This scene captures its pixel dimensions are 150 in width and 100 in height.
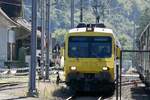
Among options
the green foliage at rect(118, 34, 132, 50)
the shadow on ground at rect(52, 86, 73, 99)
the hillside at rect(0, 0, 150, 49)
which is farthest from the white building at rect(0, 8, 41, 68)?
the green foliage at rect(118, 34, 132, 50)

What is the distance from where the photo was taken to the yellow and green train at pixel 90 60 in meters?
29.0

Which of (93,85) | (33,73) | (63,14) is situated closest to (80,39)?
(93,85)

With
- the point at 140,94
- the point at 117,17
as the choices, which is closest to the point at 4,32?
the point at 140,94

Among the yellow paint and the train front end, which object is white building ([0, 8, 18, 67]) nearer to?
the train front end

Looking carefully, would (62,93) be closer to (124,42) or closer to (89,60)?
(89,60)

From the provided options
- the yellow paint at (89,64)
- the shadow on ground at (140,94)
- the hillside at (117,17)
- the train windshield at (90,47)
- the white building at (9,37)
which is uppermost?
the hillside at (117,17)

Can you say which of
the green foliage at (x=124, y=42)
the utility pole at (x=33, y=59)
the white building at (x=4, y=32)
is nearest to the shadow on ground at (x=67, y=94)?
the utility pole at (x=33, y=59)

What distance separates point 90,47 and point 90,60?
0.72 metres

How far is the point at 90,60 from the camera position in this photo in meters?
29.2

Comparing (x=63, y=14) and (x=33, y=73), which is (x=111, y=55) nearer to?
(x=33, y=73)

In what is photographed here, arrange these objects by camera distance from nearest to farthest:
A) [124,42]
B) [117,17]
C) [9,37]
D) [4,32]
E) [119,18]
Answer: [9,37] < [4,32] < [124,42] < [117,17] < [119,18]

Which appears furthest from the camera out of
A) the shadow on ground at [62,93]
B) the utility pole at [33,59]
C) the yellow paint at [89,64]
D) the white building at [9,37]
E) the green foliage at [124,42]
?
the green foliage at [124,42]

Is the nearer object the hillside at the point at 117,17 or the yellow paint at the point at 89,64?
the yellow paint at the point at 89,64

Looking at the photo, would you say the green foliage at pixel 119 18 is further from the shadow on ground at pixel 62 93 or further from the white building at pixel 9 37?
the shadow on ground at pixel 62 93
